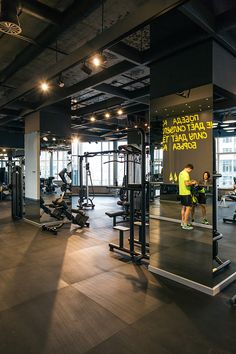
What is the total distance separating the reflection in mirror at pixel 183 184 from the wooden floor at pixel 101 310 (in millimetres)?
431

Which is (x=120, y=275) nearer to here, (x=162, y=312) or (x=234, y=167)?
(x=162, y=312)

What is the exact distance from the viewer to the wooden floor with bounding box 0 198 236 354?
221cm

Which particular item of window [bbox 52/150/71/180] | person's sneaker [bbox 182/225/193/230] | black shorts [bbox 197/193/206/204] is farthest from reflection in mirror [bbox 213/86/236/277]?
window [bbox 52/150/71/180]

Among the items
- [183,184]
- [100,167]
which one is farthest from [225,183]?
[183,184]

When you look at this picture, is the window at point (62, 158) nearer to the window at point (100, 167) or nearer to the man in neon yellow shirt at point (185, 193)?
the man in neon yellow shirt at point (185, 193)

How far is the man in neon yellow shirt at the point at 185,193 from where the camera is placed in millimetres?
3342

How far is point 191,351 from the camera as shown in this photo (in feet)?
6.97

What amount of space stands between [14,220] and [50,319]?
584cm

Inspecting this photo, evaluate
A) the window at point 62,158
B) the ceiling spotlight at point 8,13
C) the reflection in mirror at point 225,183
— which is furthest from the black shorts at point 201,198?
the window at point 62,158

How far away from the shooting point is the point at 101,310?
276cm

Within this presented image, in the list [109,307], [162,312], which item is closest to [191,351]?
[162,312]

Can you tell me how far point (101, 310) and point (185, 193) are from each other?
1.85m

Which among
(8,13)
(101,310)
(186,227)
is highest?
(8,13)

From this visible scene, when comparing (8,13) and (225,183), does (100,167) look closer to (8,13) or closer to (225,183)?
(225,183)
